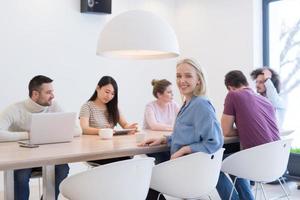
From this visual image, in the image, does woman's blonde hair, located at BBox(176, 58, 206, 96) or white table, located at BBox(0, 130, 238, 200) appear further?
woman's blonde hair, located at BBox(176, 58, 206, 96)

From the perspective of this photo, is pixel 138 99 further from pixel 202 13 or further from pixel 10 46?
pixel 10 46

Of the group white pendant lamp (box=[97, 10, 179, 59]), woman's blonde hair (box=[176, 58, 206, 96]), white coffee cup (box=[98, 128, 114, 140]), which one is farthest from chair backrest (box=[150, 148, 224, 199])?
white pendant lamp (box=[97, 10, 179, 59])

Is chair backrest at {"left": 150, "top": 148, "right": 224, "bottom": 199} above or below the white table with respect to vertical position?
below

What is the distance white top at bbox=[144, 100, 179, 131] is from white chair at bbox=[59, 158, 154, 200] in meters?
1.56

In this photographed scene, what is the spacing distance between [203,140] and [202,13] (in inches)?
145

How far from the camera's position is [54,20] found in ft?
16.4

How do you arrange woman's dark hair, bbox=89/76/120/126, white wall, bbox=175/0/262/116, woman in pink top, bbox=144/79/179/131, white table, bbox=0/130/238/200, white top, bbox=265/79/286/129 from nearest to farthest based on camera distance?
white table, bbox=0/130/238/200
woman's dark hair, bbox=89/76/120/126
woman in pink top, bbox=144/79/179/131
white top, bbox=265/79/286/129
white wall, bbox=175/0/262/116

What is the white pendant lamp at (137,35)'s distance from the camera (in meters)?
2.74

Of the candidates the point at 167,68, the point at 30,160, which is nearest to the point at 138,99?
the point at 167,68

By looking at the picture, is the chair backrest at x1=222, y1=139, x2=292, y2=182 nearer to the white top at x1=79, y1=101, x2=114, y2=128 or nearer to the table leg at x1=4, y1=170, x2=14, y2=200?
the white top at x1=79, y1=101, x2=114, y2=128

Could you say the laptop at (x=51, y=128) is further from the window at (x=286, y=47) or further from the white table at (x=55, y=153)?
the window at (x=286, y=47)

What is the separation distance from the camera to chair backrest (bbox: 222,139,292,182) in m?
2.91

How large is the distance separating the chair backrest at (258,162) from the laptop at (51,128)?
111 centimetres

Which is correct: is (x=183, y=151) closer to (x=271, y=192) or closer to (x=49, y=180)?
(x=49, y=180)
